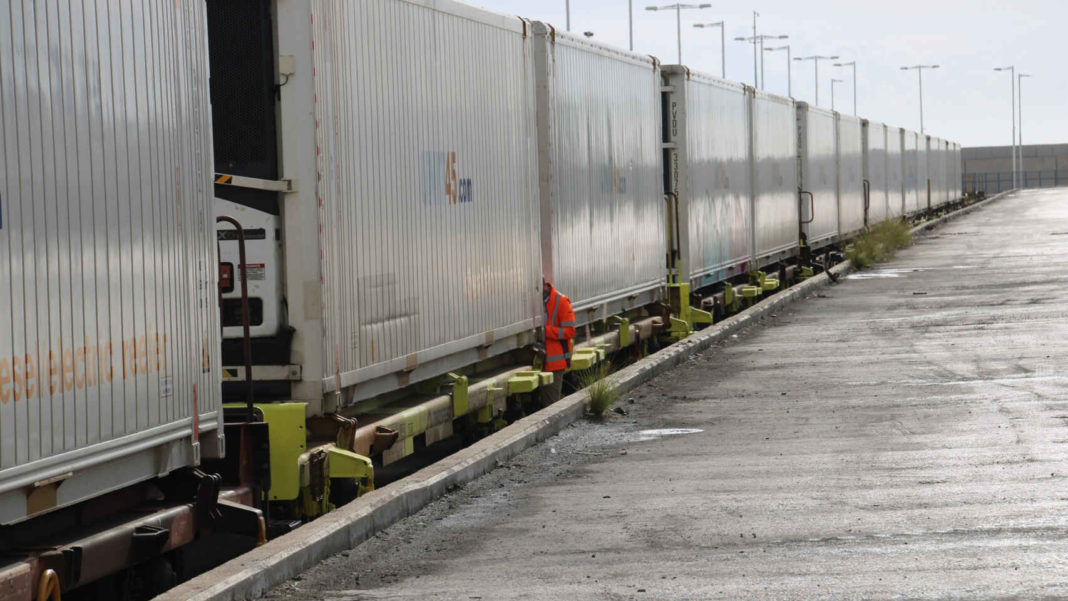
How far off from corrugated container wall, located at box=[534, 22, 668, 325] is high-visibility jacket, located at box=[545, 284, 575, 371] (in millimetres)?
352

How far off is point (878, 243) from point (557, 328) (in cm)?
2476

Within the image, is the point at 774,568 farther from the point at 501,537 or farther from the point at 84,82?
the point at 84,82

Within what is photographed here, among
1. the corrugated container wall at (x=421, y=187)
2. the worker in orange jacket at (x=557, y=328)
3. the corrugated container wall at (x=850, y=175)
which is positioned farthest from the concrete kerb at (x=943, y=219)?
the corrugated container wall at (x=421, y=187)

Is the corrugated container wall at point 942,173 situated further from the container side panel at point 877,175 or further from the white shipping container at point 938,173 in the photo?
the container side panel at point 877,175

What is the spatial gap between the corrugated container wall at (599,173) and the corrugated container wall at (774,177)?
666 centimetres

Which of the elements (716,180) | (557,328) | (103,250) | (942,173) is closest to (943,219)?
(942,173)

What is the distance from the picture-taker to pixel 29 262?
236 inches

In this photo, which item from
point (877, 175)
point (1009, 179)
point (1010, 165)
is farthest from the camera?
point (1009, 179)

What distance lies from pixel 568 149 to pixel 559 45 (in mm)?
955

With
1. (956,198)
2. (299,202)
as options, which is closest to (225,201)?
(299,202)

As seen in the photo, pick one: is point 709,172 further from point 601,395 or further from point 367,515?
point 367,515

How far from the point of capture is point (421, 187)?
10719 mm

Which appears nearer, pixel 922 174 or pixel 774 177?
pixel 774 177

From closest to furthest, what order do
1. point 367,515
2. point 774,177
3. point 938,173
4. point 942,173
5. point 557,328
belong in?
point 367,515, point 557,328, point 774,177, point 938,173, point 942,173
